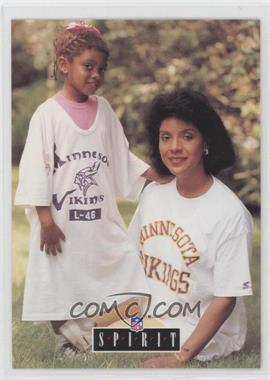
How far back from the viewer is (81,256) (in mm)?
3395

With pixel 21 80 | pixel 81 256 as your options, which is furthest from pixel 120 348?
pixel 21 80

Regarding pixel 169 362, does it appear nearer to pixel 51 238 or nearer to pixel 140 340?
pixel 140 340

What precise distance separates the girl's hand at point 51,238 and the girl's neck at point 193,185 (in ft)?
1.14

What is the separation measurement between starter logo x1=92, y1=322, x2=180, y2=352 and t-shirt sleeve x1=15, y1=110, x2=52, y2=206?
401mm

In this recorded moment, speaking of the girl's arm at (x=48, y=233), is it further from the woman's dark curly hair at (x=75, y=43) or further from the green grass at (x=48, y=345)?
the woman's dark curly hair at (x=75, y=43)

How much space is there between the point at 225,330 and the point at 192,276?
0.17m

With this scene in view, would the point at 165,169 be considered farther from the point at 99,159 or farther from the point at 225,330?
the point at 225,330

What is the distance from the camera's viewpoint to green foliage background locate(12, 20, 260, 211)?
3383 mm

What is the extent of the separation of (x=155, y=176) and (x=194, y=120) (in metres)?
0.19

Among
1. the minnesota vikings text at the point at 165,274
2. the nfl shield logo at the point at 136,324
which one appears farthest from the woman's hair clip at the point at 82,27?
the nfl shield logo at the point at 136,324

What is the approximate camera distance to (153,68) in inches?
134

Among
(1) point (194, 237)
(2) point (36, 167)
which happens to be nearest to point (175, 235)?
(1) point (194, 237)

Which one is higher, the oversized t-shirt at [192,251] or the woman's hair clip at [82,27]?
the woman's hair clip at [82,27]

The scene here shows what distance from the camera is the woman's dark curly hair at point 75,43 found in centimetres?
336
